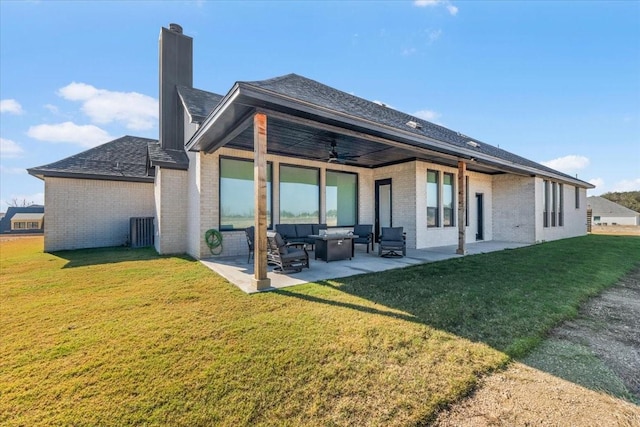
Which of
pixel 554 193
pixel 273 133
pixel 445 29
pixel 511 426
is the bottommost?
pixel 511 426

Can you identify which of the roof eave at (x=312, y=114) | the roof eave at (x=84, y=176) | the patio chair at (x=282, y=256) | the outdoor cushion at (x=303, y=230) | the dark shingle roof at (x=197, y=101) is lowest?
the patio chair at (x=282, y=256)

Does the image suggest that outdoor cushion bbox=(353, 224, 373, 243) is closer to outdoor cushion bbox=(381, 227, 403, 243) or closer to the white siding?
outdoor cushion bbox=(381, 227, 403, 243)

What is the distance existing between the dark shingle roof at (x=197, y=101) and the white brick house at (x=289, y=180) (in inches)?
3.1

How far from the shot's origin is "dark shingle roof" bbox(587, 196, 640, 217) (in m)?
42.4

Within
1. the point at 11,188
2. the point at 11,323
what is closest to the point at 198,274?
the point at 11,323

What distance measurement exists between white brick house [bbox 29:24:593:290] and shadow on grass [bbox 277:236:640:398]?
268 cm

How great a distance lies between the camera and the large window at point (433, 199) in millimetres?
10875

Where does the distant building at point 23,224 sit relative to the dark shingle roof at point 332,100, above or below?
below

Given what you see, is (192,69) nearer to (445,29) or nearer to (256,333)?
(445,29)

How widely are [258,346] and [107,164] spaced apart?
42.2 ft

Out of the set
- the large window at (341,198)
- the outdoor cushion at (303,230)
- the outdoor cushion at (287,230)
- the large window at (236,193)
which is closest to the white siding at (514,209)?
the large window at (341,198)

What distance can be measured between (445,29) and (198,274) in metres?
11.3

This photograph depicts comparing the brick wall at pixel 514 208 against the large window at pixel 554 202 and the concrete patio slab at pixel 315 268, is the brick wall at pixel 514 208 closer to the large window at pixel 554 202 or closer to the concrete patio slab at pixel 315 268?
the large window at pixel 554 202

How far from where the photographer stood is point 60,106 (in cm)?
1112
